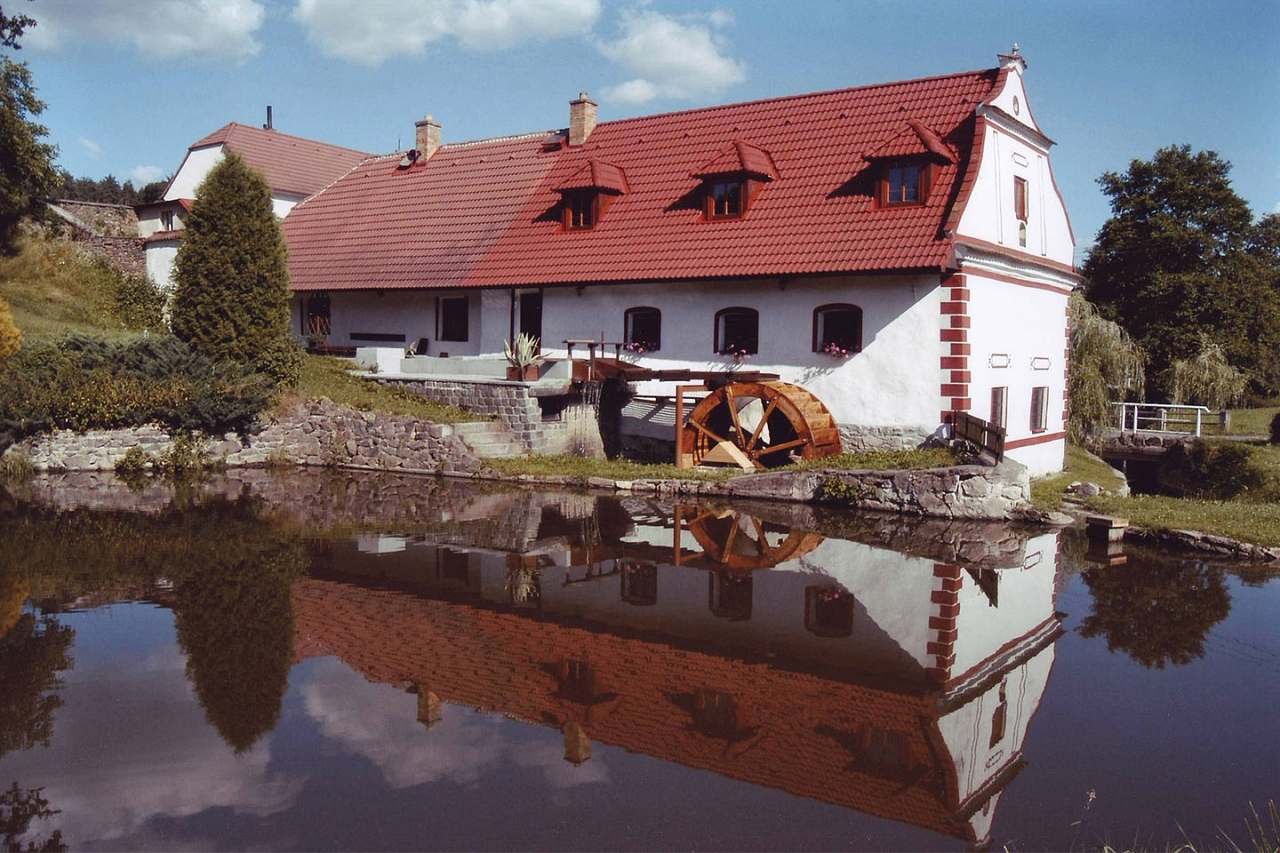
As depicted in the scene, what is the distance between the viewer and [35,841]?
207 inches

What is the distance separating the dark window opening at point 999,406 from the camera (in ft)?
62.6

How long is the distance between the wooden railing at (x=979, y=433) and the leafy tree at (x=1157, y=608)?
314 cm

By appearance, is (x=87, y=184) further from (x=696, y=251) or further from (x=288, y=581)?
(x=288, y=581)

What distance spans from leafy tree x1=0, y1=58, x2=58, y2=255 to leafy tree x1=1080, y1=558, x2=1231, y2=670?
23.8 metres

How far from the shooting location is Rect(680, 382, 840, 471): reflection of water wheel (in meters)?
17.8

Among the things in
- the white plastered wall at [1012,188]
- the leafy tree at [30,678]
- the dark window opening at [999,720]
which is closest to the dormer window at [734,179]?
the white plastered wall at [1012,188]

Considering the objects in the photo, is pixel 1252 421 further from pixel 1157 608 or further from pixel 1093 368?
pixel 1157 608

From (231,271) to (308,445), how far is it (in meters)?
3.71

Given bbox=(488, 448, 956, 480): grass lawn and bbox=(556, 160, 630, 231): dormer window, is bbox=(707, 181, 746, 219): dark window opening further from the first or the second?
bbox=(488, 448, 956, 480): grass lawn

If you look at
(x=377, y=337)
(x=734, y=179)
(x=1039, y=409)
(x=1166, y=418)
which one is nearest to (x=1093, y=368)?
(x=1039, y=409)

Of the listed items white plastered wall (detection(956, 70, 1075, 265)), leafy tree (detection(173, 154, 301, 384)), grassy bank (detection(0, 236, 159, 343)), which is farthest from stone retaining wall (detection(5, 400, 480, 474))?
white plastered wall (detection(956, 70, 1075, 265))

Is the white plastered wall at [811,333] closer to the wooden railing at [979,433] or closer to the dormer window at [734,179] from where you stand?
the wooden railing at [979,433]

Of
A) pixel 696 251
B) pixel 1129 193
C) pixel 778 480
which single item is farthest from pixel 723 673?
pixel 1129 193

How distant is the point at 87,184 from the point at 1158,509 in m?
96.4
